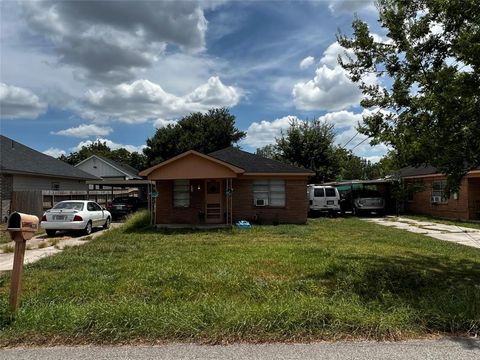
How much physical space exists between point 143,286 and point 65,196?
770 inches

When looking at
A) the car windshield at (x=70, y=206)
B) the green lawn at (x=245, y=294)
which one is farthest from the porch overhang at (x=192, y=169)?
the green lawn at (x=245, y=294)

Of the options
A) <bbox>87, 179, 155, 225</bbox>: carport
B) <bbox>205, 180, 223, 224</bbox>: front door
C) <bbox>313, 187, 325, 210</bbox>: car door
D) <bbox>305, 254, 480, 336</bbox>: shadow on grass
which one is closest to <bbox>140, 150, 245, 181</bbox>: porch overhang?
<bbox>87, 179, 155, 225</bbox>: carport

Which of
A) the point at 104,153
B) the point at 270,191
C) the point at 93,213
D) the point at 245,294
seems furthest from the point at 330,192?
the point at 104,153

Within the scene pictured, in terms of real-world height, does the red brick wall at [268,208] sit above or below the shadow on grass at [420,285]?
above

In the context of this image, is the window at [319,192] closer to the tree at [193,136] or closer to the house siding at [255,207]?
the house siding at [255,207]

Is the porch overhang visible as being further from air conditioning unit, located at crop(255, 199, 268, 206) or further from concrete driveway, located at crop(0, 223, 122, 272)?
concrete driveway, located at crop(0, 223, 122, 272)

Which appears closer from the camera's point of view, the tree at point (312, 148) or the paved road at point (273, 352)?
the paved road at point (273, 352)

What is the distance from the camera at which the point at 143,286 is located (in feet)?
23.9

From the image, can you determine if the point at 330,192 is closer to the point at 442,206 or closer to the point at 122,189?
the point at 442,206

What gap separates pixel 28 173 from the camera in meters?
24.8

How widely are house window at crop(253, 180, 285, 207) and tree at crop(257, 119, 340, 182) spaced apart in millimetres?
19687

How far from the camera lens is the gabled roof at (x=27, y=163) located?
2395 centimetres

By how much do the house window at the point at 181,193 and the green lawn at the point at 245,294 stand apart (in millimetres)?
8854

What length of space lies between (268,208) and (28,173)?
45.1 ft
